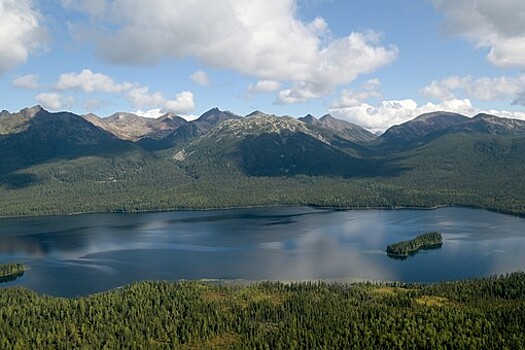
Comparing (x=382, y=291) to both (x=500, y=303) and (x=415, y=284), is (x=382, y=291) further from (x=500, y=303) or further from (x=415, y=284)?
(x=500, y=303)

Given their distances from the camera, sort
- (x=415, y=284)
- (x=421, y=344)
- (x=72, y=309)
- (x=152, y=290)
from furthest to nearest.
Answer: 1. (x=415, y=284)
2. (x=152, y=290)
3. (x=72, y=309)
4. (x=421, y=344)

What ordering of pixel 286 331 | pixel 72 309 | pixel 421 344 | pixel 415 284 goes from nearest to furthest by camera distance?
pixel 421 344
pixel 286 331
pixel 72 309
pixel 415 284

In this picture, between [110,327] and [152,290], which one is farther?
[152,290]

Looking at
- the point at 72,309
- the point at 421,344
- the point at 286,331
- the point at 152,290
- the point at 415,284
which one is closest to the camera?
the point at 421,344

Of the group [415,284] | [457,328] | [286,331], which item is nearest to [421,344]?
[457,328]

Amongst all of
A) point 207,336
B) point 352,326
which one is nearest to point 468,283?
point 352,326

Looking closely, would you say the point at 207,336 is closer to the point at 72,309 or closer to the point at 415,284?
the point at 72,309

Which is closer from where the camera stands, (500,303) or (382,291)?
(500,303)
